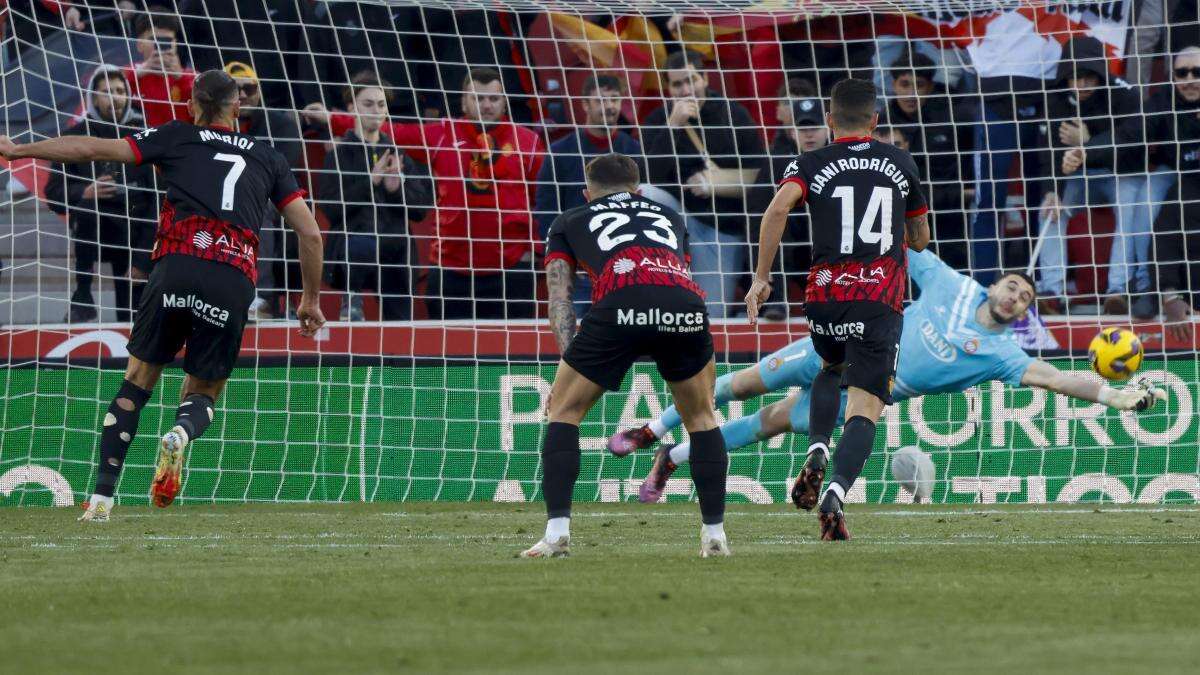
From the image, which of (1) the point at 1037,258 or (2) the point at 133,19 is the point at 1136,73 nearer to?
(1) the point at 1037,258

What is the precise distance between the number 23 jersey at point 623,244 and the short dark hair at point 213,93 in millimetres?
2324

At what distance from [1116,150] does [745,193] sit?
278 cm

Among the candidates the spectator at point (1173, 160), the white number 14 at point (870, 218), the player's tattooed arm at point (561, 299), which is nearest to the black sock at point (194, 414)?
the player's tattooed arm at point (561, 299)

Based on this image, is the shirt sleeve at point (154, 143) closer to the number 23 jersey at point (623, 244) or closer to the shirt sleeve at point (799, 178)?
the number 23 jersey at point (623, 244)

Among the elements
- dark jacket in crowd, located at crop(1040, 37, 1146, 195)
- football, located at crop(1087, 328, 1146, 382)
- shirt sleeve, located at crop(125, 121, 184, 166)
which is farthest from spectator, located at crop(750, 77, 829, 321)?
shirt sleeve, located at crop(125, 121, 184, 166)

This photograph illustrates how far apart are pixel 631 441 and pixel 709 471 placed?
4117 millimetres

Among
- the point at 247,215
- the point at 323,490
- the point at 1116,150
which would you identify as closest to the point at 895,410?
the point at 1116,150

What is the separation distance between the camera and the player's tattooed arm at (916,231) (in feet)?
27.7

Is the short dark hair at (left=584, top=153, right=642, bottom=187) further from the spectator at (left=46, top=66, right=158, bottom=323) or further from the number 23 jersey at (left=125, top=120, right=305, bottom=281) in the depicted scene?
the spectator at (left=46, top=66, right=158, bottom=323)

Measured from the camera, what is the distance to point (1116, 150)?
45.5 feet

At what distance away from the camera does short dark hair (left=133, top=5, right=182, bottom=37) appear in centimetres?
1312

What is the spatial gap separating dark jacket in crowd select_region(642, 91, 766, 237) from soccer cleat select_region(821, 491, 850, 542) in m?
6.36

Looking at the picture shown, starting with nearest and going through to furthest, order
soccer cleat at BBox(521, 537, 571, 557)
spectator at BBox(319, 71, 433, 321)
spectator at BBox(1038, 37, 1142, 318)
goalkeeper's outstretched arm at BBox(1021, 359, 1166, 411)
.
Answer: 1. soccer cleat at BBox(521, 537, 571, 557)
2. goalkeeper's outstretched arm at BBox(1021, 359, 1166, 411)
3. spectator at BBox(319, 71, 433, 321)
4. spectator at BBox(1038, 37, 1142, 318)

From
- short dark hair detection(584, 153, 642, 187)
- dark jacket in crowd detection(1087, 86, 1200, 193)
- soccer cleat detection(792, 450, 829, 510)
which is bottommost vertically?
soccer cleat detection(792, 450, 829, 510)
